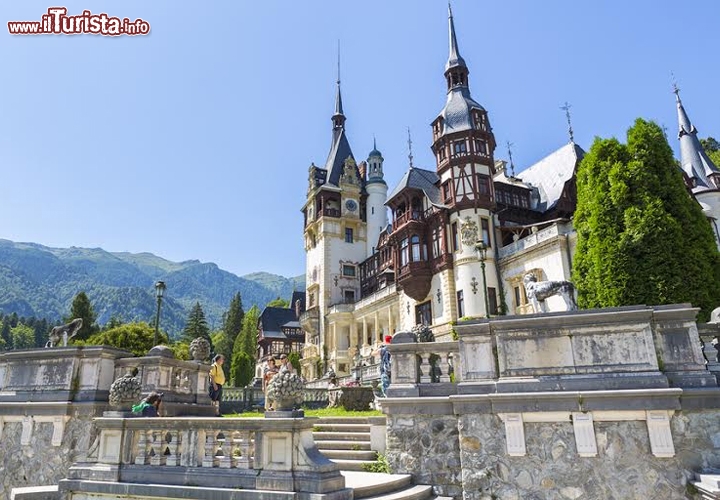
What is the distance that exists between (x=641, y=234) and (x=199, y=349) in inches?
703

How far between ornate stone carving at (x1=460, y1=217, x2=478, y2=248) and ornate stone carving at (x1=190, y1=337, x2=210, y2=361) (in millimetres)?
24060

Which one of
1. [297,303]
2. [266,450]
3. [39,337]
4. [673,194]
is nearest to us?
[266,450]

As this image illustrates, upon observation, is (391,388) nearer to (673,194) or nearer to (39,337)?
(673,194)

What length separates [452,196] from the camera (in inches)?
1409

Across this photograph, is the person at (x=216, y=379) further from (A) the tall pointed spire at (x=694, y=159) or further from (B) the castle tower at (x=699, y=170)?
(A) the tall pointed spire at (x=694, y=159)

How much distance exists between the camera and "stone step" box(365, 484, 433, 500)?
7.76 m

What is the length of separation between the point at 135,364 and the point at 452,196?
91.6 ft

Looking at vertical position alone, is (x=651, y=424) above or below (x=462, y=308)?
below

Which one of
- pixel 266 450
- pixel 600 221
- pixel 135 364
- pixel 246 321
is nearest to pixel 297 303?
pixel 246 321

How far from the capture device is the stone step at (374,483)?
7.65 metres

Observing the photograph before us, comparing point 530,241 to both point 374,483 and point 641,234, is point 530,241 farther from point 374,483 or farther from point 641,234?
point 374,483

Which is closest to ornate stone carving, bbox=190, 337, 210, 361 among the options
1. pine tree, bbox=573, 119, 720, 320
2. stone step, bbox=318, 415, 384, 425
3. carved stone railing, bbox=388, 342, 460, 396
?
stone step, bbox=318, 415, 384, 425

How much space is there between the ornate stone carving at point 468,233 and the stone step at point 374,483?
1045 inches

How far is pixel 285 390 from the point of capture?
7391 mm
